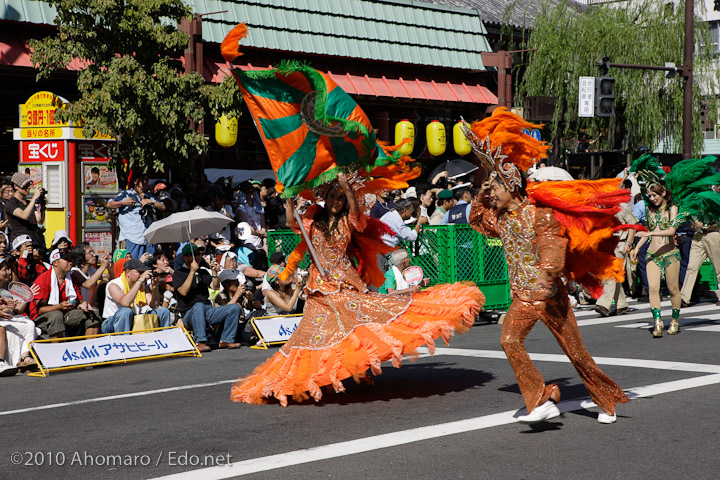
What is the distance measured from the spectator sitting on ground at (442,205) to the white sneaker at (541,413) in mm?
9266

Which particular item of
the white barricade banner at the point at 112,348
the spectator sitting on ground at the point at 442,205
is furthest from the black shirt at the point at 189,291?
the spectator sitting on ground at the point at 442,205

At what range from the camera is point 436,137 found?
77.7ft

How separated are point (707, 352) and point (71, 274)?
7702 millimetres

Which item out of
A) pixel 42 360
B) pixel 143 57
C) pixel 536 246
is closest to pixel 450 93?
pixel 143 57

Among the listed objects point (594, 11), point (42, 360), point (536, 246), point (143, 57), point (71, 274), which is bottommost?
point (42, 360)

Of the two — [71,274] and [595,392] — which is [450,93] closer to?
[71,274]

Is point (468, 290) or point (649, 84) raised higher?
point (649, 84)

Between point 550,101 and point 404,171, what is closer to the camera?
point 404,171

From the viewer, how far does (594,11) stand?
29141mm

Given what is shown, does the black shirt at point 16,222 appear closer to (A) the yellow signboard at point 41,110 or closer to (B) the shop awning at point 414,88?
(A) the yellow signboard at point 41,110

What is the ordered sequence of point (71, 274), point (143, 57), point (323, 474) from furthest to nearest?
1. point (143, 57)
2. point (71, 274)
3. point (323, 474)

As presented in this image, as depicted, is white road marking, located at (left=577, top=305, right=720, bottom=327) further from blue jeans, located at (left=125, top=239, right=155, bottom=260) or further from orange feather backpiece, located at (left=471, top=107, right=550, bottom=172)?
blue jeans, located at (left=125, top=239, right=155, bottom=260)

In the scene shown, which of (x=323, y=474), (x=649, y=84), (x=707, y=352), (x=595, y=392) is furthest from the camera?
(x=649, y=84)

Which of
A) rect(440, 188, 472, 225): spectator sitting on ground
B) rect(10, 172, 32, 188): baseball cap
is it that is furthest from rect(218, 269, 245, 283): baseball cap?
rect(440, 188, 472, 225): spectator sitting on ground
